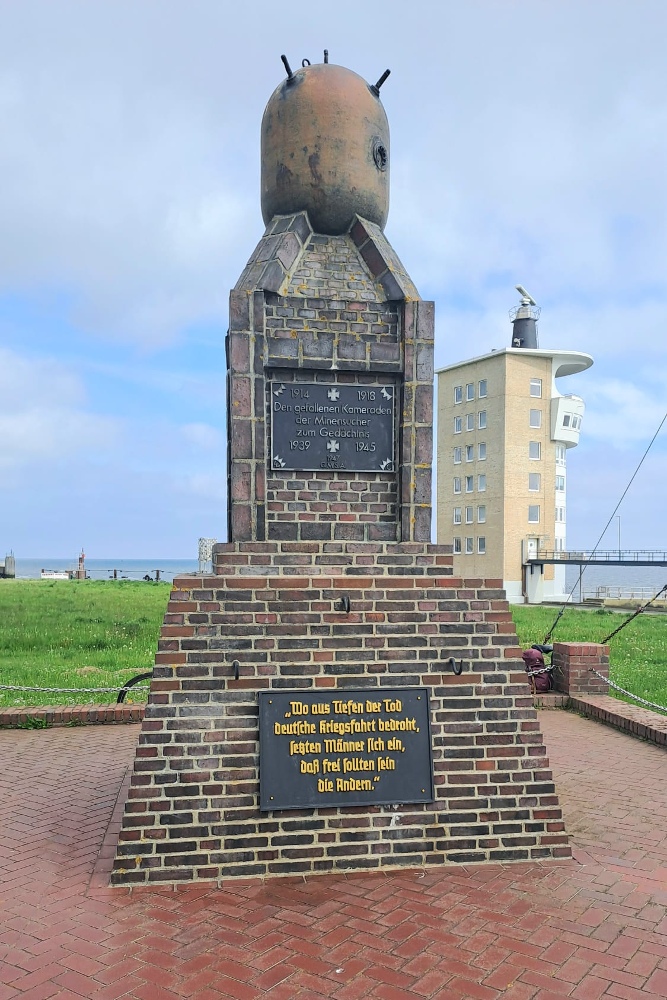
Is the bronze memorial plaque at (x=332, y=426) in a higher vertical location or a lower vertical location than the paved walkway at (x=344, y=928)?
higher

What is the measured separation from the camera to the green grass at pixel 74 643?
37.3 ft

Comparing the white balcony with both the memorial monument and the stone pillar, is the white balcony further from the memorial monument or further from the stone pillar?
the memorial monument

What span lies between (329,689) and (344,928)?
150 centimetres

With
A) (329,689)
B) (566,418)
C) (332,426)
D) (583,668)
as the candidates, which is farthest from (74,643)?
(566,418)

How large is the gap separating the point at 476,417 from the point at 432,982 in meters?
42.3

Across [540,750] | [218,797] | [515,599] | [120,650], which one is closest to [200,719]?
[218,797]

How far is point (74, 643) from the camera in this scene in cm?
1612

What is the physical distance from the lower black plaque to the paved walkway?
51 cm

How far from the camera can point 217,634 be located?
208 inches

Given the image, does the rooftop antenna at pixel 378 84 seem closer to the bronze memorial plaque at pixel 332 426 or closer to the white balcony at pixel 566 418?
the bronze memorial plaque at pixel 332 426

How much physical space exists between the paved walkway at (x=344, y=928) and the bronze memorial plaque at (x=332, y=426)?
2.87 m

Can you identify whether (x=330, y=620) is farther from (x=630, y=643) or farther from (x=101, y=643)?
(x=630, y=643)

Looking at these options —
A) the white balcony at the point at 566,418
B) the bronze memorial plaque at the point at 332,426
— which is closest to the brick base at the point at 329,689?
the bronze memorial plaque at the point at 332,426

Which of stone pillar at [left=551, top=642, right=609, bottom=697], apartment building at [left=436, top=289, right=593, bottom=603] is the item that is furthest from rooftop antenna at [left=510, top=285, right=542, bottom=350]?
stone pillar at [left=551, top=642, right=609, bottom=697]
